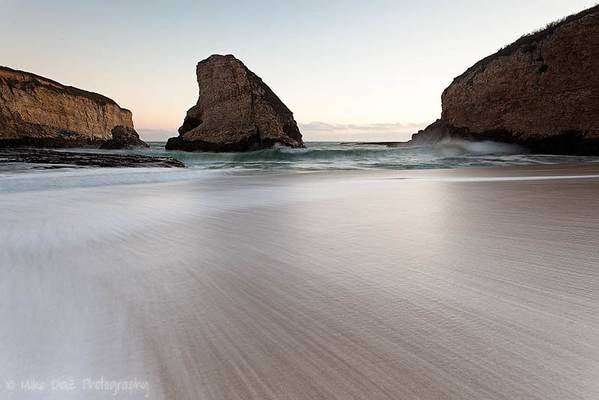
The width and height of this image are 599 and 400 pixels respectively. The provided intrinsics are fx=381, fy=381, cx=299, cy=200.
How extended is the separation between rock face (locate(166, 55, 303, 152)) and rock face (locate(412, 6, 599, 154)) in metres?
8.56

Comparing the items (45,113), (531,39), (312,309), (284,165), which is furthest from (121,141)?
(312,309)

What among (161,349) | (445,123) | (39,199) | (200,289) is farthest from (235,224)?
(445,123)

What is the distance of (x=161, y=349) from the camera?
759mm

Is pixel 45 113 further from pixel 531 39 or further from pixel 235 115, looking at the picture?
pixel 531 39

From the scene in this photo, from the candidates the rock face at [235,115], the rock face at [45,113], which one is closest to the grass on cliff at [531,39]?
the rock face at [235,115]

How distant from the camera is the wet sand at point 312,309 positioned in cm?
65

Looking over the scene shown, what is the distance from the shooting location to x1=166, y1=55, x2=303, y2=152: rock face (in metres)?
19.1

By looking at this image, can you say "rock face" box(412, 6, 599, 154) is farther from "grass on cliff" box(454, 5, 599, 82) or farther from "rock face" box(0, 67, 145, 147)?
"rock face" box(0, 67, 145, 147)

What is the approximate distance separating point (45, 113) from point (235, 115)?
29.9 m

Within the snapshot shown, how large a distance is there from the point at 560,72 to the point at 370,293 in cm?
1447

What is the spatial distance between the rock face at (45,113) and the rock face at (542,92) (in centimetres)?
3551

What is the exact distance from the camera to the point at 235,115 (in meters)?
19.6

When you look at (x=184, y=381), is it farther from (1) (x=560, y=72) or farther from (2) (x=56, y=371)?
(1) (x=560, y=72)

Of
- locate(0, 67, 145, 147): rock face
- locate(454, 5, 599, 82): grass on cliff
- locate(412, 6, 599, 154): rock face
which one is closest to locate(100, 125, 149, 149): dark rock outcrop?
locate(0, 67, 145, 147): rock face
